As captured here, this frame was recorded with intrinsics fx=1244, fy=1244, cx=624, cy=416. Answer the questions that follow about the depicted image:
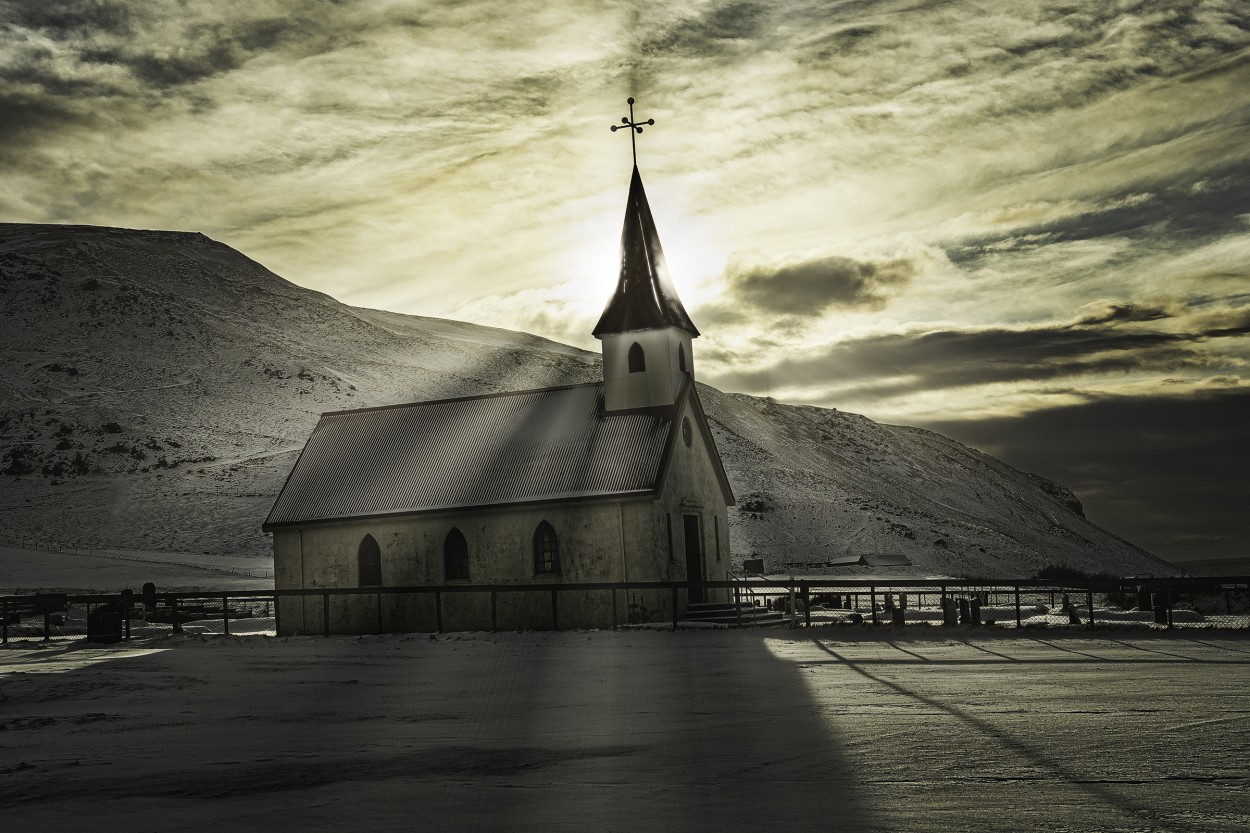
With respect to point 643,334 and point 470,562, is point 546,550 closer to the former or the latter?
point 470,562

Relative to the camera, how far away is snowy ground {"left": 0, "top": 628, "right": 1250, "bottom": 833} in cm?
816

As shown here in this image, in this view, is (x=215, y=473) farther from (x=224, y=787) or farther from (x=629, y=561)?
(x=224, y=787)

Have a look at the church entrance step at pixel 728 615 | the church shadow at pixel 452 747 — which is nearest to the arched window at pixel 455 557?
the church entrance step at pixel 728 615

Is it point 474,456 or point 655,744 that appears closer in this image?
point 655,744

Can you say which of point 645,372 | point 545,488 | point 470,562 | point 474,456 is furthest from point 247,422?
point 545,488

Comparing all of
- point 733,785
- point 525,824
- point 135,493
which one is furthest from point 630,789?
point 135,493

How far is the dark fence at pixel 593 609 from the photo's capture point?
29688 mm

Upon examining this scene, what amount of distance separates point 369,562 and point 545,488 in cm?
653

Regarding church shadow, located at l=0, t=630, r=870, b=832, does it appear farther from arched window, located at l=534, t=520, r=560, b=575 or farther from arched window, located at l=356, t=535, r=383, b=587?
arched window, located at l=356, t=535, r=383, b=587

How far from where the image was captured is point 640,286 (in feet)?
132

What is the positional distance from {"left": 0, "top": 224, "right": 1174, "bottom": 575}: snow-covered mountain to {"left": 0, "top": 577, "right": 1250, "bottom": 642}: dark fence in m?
50.9

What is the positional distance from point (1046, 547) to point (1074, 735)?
15745 centimetres

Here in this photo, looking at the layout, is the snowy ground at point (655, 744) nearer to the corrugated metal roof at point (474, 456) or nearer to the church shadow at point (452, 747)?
the church shadow at point (452, 747)

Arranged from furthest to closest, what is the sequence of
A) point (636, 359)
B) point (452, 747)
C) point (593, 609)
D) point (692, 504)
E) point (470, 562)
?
point (636, 359)
point (692, 504)
point (470, 562)
point (593, 609)
point (452, 747)
